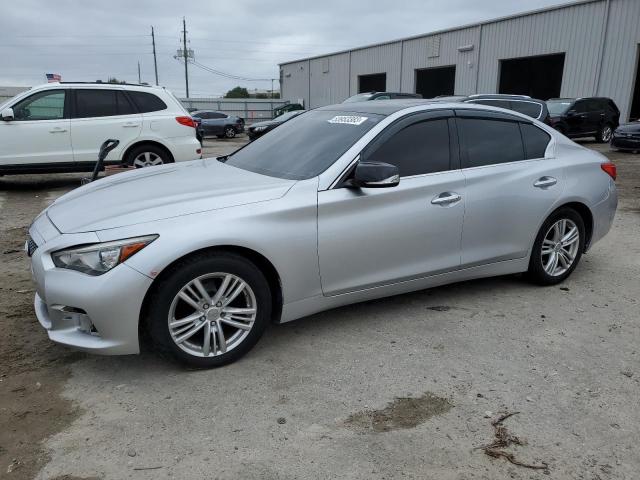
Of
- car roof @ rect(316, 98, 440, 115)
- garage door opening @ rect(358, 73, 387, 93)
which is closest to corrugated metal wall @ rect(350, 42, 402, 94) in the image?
garage door opening @ rect(358, 73, 387, 93)

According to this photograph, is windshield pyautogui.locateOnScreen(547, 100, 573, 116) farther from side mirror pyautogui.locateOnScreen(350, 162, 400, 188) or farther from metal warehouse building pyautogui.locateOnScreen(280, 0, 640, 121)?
side mirror pyautogui.locateOnScreen(350, 162, 400, 188)

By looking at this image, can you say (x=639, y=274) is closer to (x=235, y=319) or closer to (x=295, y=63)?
(x=235, y=319)

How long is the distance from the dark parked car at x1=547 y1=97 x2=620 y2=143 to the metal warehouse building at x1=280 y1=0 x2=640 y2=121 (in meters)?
3.01

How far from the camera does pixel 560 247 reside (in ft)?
15.5

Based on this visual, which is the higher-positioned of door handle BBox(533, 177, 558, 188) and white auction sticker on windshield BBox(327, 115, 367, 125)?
white auction sticker on windshield BBox(327, 115, 367, 125)

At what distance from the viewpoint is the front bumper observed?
290 centimetres

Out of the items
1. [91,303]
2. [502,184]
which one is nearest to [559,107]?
[502,184]

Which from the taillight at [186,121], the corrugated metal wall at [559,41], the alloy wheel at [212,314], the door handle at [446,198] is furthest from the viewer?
the corrugated metal wall at [559,41]

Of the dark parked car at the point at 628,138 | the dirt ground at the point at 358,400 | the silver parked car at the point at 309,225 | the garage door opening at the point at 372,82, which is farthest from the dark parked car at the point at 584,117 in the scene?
the garage door opening at the point at 372,82

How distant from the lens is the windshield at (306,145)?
3.74 m

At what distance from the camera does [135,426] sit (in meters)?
2.75

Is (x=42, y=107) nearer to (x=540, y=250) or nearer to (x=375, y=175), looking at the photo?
(x=375, y=175)

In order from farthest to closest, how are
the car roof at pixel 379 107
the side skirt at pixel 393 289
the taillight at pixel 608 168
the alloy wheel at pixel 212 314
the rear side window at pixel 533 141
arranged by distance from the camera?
1. the taillight at pixel 608 168
2. the rear side window at pixel 533 141
3. the car roof at pixel 379 107
4. the side skirt at pixel 393 289
5. the alloy wheel at pixel 212 314

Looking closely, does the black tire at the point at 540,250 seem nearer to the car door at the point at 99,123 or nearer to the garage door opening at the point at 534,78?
the car door at the point at 99,123
